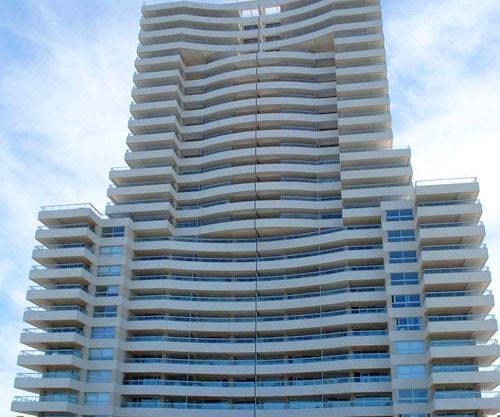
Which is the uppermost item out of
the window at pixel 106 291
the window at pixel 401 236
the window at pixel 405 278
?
the window at pixel 401 236

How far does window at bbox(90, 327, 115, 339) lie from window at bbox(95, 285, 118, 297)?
403 cm

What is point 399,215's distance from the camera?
7212cm

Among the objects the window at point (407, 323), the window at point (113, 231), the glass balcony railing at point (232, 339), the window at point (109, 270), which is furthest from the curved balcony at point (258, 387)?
the window at point (113, 231)

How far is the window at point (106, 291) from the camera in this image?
75.0m

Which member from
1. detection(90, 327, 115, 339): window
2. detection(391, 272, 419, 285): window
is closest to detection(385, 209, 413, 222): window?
detection(391, 272, 419, 285): window

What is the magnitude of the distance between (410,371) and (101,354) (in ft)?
108

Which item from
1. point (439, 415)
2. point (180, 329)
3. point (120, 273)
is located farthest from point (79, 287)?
point (439, 415)

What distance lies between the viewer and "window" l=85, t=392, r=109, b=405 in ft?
227

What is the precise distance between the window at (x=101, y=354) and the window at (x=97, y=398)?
12.3 ft

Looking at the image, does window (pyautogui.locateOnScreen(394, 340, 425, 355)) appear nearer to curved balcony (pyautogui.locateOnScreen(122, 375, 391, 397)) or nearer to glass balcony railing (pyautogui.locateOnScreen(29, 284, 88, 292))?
curved balcony (pyautogui.locateOnScreen(122, 375, 391, 397))

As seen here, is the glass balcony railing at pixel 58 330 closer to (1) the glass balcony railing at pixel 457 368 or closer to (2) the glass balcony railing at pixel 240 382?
(2) the glass balcony railing at pixel 240 382

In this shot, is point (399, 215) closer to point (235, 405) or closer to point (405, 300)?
point (405, 300)

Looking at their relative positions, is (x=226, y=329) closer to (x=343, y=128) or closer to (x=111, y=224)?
(x=111, y=224)

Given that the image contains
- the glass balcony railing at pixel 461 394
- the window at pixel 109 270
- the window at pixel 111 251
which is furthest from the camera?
the window at pixel 111 251
